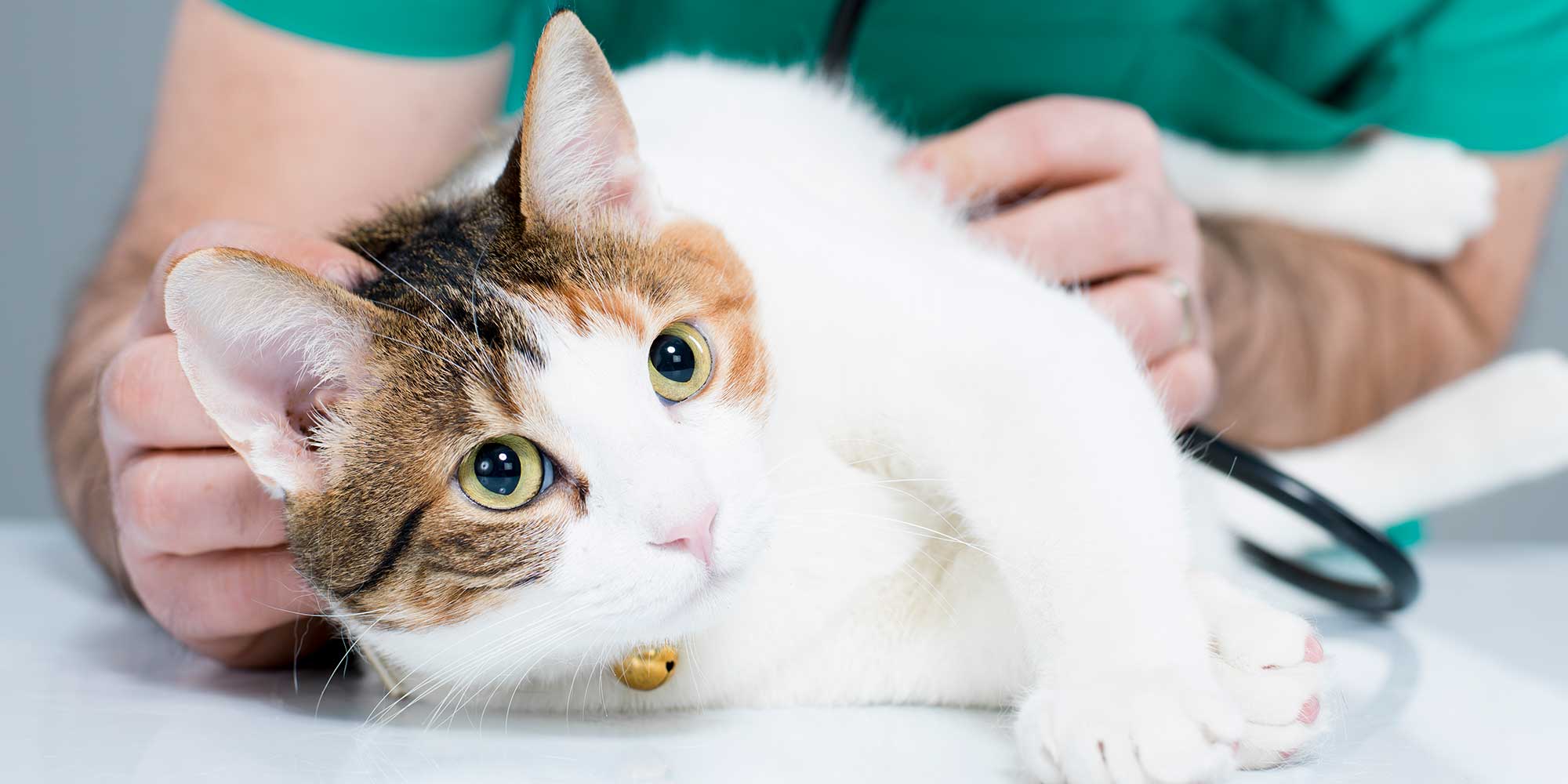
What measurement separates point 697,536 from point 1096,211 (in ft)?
2.73

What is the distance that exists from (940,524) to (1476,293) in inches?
68.6

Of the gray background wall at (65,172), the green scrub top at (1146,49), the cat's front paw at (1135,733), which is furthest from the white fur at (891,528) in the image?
the gray background wall at (65,172)

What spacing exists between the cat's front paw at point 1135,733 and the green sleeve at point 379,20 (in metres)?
1.52

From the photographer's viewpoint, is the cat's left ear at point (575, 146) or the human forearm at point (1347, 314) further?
the human forearm at point (1347, 314)

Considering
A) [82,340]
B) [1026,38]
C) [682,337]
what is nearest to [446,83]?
[82,340]

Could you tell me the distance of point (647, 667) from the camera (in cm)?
95

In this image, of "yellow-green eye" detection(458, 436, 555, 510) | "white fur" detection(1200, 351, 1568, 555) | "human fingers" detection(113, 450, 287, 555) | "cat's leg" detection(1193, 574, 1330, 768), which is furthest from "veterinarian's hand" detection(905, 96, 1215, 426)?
"human fingers" detection(113, 450, 287, 555)

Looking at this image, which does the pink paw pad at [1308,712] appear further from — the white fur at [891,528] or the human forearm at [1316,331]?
the human forearm at [1316,331]

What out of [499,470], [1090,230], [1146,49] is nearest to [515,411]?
[499,470]

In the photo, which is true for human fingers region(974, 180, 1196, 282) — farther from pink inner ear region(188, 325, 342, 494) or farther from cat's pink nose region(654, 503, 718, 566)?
pink inner ear region(188, 325, 342, 494)

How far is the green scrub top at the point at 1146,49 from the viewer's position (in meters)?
1.76

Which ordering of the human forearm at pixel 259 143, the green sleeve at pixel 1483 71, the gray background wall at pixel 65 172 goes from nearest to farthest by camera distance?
the human forearm at pixel 259 143
the green sleeve at pixel 1483 71
the gray background wall at pixel 65 172

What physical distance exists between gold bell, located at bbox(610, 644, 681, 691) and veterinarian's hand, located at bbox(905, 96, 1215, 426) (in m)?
0.65

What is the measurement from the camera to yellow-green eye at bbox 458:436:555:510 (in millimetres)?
840
